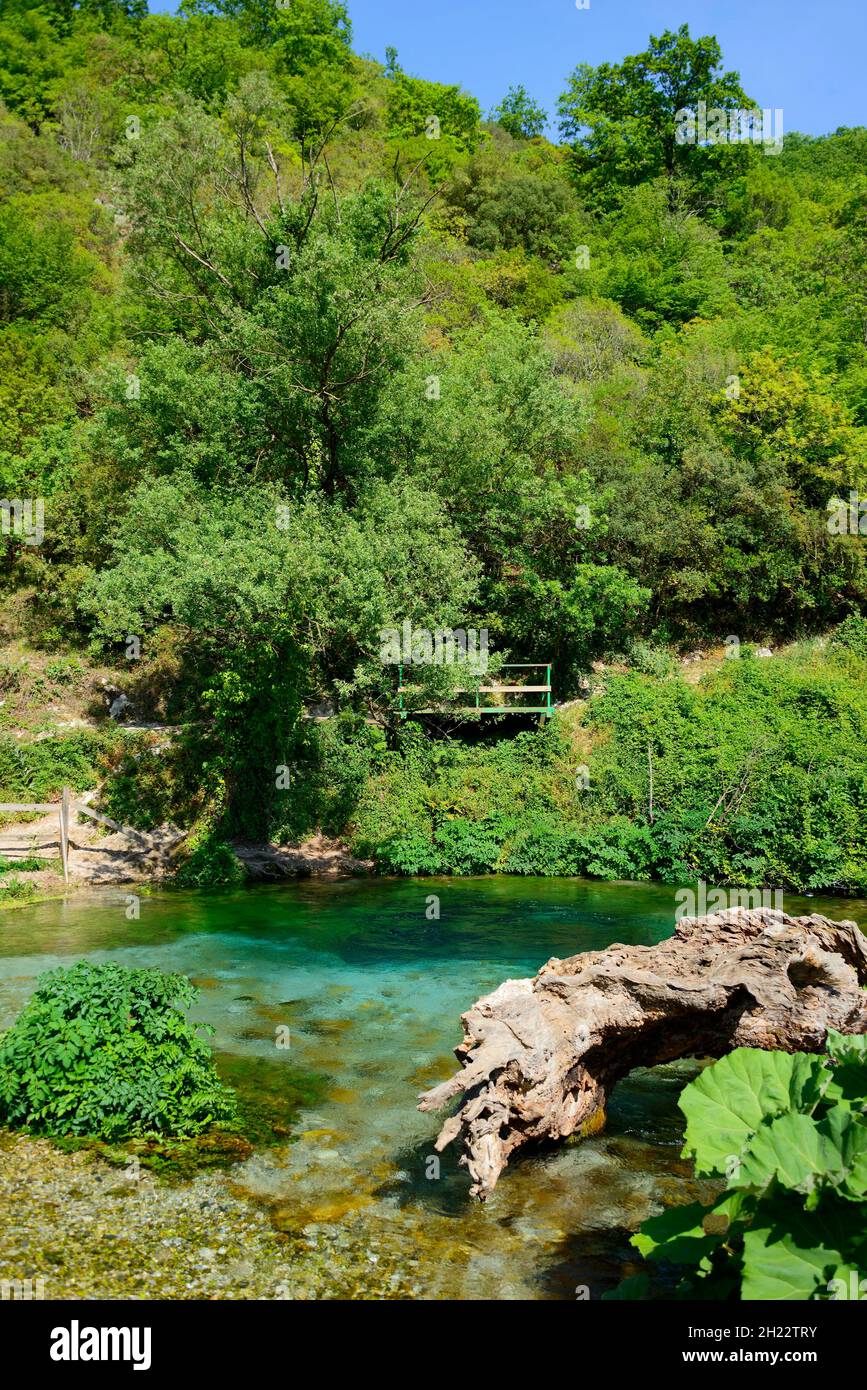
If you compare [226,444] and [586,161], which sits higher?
[586,161]

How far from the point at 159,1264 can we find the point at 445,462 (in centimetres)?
1992

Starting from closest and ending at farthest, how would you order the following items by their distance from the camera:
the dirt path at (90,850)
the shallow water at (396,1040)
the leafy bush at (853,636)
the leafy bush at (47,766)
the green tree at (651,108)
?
1. the shallow water at (396,1040)
2. the dirt path at (90,850)
3. the leafy bush at (47,766)
4. the leafy bush at (853,636)
5. the green tree at (651,108)

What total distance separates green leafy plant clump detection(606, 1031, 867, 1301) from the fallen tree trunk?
3.17 meters

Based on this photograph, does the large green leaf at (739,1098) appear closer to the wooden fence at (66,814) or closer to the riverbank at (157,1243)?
the riverbank at (157,1243)

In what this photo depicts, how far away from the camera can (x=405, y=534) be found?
2008cm

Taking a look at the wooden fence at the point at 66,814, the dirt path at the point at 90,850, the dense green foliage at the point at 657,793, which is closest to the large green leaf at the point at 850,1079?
the dense green foliage at the point at 657,793

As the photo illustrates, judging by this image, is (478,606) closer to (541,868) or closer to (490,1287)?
(541,868)

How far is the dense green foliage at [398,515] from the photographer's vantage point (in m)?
20.0

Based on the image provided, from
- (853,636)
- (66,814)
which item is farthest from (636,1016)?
(853,636)

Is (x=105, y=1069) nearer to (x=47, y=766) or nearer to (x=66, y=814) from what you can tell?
(x=66, y=814)

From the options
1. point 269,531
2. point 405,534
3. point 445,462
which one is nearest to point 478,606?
point 445,462

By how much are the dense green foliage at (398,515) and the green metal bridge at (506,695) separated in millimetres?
504

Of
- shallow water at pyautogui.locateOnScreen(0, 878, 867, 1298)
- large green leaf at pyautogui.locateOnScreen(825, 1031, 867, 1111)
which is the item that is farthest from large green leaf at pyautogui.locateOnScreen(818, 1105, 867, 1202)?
shallow water at pyautogui.locateOnScreen(0, 878, 867, 1298)
